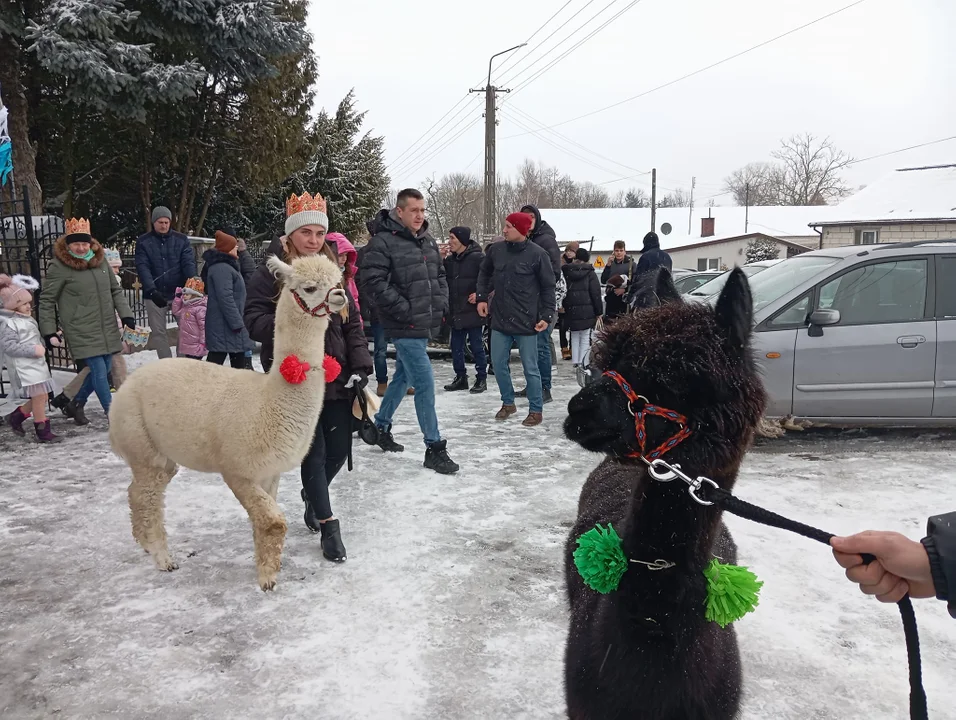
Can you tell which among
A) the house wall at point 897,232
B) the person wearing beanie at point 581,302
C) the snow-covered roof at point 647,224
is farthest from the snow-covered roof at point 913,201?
the person wearing beanie at point 581,302

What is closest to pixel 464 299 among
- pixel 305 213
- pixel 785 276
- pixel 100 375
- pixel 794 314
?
pixel 785 276

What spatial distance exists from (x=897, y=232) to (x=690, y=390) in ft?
107

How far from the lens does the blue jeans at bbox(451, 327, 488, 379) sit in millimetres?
8164

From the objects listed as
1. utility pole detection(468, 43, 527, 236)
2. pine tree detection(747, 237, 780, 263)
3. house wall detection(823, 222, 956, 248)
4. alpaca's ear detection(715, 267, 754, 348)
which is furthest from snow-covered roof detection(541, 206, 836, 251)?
alpaca's ear detection(715, 267, 754, 348)

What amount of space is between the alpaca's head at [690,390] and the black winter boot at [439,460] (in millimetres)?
3470

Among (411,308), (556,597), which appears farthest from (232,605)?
(411,308)

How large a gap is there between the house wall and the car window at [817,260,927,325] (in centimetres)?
2245

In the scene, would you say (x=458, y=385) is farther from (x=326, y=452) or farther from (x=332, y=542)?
(x=332, y=542)

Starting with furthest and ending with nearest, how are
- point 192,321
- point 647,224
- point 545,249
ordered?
point 647,224, point 545,249, point 192,321

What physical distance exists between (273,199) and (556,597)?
17.9 metres

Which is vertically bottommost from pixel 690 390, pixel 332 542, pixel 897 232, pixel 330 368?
pixel 332 542

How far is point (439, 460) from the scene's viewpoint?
5.08 meters

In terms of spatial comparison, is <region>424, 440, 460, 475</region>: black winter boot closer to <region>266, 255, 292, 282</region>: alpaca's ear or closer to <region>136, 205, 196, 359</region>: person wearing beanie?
<region>266, 255, 292, 282</region>: alpaca's ear

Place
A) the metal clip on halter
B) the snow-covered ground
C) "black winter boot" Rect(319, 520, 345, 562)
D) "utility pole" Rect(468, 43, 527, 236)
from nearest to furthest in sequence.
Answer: the metal clip on halter, the snow-covered ground, "black winter boot" Rect(319, 520, 345, 562), "utility pole" Rect(468, 43, 527, 236)
